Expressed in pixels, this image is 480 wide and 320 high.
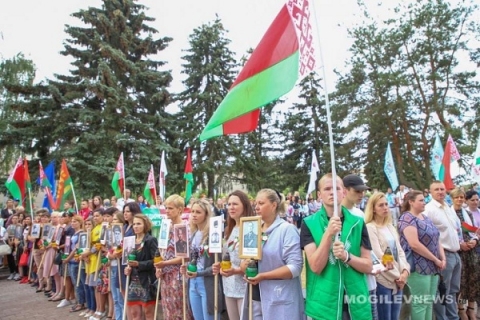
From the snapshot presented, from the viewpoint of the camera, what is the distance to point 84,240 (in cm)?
780

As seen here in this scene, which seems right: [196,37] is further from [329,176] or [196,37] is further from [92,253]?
[329,176]

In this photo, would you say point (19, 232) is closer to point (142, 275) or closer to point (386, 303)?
point (142, 275)

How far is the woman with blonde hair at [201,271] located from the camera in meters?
4.81

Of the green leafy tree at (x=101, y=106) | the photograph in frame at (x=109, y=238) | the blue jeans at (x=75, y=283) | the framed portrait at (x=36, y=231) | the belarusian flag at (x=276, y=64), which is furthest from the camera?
the green leafy tree at (x=101, y=106)

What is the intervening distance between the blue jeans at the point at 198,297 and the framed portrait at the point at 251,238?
1270 mm

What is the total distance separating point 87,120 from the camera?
936 inches

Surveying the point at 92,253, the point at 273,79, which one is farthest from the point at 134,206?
the point at 273,79

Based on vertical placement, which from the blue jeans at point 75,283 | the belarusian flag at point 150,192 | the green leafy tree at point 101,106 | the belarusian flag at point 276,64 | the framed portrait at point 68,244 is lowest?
the blue jeans at point 75,283

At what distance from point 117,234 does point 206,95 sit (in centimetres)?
2554

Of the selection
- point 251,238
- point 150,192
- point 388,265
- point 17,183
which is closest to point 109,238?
point 251,238


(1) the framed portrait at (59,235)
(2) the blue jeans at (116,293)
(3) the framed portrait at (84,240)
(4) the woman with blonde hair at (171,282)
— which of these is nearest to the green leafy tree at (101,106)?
(1) the framed portrait at (59,235)

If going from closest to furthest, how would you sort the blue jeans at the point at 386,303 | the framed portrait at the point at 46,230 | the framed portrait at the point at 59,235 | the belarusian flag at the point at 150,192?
1. the blue jeans at the point at 386,303
2. the framed portrait at the point at 59,235
3. the framed portrait at the point at 46,230
4. the belarusian flag at the point at 150,192

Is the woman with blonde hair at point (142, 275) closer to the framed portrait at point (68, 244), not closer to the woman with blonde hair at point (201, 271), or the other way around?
the woman with blonde hair at point (201, 271)

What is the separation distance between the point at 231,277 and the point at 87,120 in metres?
21.3
